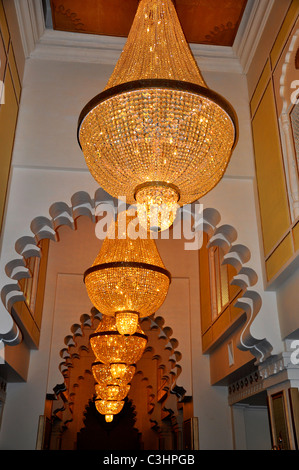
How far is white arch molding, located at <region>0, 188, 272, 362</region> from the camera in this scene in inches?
177

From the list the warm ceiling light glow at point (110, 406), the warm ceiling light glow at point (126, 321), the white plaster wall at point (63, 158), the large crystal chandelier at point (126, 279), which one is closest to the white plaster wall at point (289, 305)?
the white plaster wall at point (63, 158)

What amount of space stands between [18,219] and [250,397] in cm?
435

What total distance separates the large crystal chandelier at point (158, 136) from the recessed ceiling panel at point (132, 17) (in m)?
2.88

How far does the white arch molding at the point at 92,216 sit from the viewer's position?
450 cm

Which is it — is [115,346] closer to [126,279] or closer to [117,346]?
[117,346]

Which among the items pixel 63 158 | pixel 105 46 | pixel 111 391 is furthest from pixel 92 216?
pixel 111 391

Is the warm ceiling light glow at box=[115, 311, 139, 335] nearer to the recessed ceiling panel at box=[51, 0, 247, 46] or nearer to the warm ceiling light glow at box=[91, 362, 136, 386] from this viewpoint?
the warm ceiling light glow at box=[91, 362, 136, 386]

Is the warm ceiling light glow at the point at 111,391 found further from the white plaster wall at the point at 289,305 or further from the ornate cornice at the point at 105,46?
the ornate cornice at the point at 105,46

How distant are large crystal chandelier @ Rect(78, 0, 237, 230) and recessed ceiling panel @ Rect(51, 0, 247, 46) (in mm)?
2878

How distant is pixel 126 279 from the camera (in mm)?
4664

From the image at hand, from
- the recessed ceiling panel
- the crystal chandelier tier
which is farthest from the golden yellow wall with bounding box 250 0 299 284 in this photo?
the crystal chandelier tier

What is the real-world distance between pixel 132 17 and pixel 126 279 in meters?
2.81
